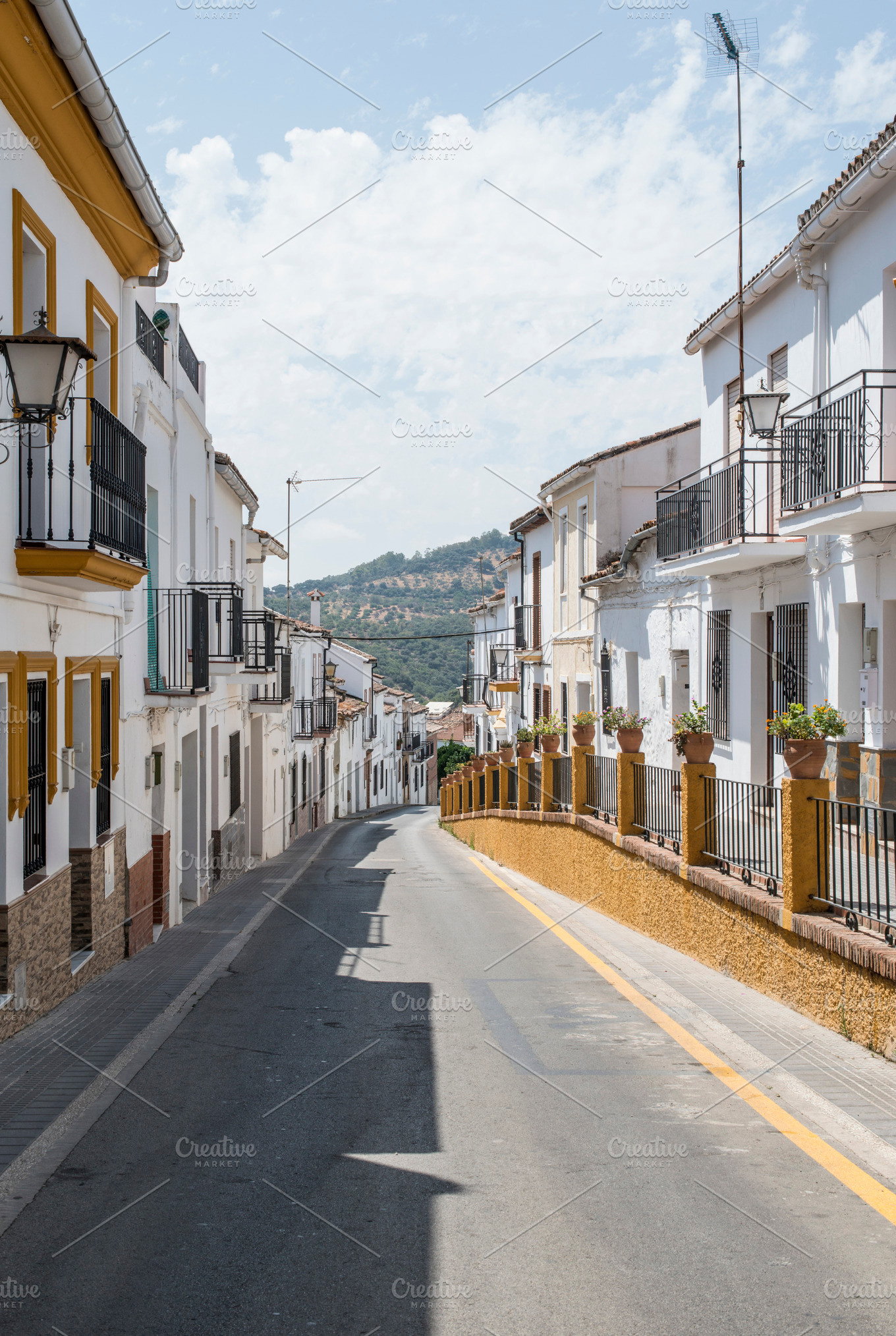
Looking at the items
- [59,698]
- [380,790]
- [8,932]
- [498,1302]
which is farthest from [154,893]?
[380,790]

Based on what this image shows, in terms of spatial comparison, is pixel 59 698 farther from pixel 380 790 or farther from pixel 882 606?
pixel 380 790

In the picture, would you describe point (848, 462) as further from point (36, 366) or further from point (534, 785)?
point (534, 785)

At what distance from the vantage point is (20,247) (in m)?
7.96

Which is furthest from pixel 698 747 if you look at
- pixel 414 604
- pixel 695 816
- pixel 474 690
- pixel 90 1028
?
pixel 414 604

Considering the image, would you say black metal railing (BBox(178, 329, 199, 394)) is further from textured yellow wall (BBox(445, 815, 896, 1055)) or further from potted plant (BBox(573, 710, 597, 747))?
textured yellow wall (BBox(445, 815, 896, 1055))

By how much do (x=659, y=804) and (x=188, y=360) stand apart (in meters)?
10.4

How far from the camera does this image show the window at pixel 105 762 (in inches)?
428

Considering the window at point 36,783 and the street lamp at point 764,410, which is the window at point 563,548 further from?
the window at point 36,783

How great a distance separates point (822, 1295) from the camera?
392 centimetres

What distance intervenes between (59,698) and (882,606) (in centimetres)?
783

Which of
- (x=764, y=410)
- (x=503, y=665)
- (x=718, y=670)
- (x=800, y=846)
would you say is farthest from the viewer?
(x=503, y=665)

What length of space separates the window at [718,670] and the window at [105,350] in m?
9.03

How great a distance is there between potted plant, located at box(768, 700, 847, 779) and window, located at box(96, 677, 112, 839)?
21.3 feet

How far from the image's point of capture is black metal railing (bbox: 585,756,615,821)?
1473 cm
